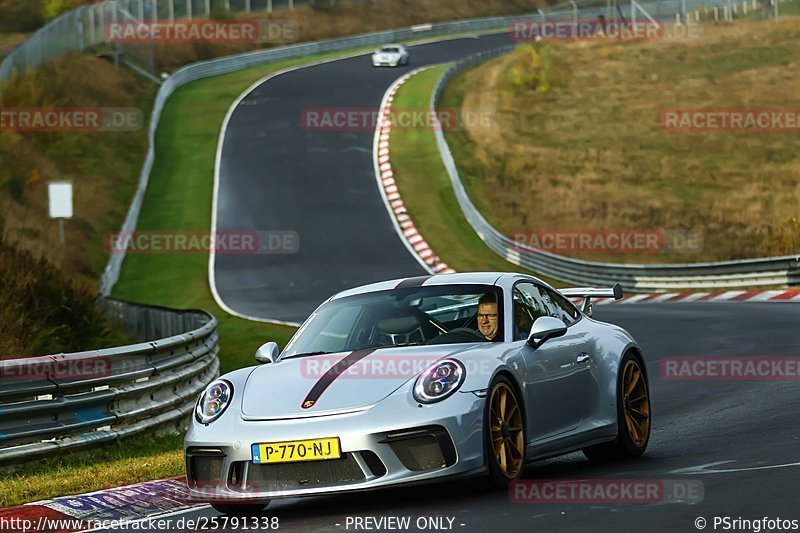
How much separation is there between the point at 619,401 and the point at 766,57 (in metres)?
57.8

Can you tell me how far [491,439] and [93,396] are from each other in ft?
15.0

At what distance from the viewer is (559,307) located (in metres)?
10.2

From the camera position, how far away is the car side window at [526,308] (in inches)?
372

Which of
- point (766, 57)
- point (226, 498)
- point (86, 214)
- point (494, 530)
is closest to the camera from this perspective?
point (494, 530)

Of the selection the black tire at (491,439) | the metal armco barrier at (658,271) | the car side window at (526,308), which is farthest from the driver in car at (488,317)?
the metal armco barrier at (658,271)

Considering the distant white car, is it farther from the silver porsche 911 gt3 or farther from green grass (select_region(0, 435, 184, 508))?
the silver porsche 911 gt3

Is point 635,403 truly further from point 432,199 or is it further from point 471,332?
point 432,199

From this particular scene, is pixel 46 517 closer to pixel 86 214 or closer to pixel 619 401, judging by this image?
pixel 619 401

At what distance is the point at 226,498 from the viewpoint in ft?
27.4

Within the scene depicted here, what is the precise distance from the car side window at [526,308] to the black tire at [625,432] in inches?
30.2

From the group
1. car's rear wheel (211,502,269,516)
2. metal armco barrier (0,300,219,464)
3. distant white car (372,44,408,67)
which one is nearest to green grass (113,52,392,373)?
distant white car (372,44,408,67)

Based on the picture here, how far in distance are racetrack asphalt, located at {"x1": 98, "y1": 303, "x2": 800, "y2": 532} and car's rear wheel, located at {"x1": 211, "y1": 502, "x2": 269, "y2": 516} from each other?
0.07m

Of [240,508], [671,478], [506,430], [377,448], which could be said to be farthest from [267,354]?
[671,478]

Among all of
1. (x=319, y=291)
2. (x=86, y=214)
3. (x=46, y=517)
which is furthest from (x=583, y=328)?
(x=86, y=214)
